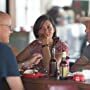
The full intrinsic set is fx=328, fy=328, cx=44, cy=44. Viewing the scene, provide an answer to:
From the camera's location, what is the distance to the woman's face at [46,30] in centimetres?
302

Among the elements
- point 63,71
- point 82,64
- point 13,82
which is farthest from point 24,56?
point 13,82

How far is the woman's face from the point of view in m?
3.02

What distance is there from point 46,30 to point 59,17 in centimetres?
569

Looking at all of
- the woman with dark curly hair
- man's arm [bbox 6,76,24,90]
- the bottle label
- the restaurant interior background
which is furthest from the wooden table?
the restaurant interior background

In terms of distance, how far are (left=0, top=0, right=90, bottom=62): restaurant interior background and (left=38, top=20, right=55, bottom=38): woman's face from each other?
1.55 meters

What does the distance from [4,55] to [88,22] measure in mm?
1144

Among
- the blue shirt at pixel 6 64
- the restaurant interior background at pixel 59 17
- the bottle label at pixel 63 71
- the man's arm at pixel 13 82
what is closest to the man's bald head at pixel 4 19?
the blue shirt at pixel 6 64

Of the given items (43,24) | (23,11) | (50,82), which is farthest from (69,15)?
(50,82)

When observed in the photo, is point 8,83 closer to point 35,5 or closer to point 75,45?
point 75,45

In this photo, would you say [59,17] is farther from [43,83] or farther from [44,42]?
[43,83]

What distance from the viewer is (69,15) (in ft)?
29.6

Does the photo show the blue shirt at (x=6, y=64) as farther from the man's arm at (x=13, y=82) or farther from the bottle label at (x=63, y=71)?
the bottle label at (x=63, y=71)

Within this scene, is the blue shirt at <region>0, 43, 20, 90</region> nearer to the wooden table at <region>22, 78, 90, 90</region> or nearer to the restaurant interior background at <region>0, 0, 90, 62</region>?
the wooden table at <region>22, 78, 90, 90</region>

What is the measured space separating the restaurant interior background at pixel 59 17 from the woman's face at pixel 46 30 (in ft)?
5.09
